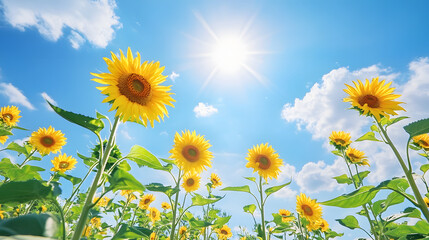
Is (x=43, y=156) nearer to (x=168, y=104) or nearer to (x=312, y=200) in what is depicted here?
(x=168, y=104)

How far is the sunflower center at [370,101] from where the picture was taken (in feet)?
9.11

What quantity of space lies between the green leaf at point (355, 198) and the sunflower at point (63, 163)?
5169 millimetres

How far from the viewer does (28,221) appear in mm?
1070

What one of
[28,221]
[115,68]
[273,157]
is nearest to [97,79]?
[115,68]

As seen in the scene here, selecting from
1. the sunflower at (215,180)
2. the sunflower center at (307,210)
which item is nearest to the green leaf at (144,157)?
the sunflower center at (307,210)

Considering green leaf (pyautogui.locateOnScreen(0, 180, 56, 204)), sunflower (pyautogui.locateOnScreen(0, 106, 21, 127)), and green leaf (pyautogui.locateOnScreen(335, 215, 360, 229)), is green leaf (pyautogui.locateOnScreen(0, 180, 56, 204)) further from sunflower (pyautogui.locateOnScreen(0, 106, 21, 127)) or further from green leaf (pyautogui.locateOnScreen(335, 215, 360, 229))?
sunflower (pyautogui.locateOnScreen(0, 106, 21, 127))

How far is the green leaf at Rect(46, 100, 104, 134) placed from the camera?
1609 mm

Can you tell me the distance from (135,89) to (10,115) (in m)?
6.25

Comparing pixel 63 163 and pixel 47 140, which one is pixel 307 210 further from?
pixel 47 140

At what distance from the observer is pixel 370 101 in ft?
9.29

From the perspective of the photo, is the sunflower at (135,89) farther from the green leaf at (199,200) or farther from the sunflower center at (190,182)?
the sunflower center at (190,182)

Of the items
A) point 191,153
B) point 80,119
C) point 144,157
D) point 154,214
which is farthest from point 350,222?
point 154,214

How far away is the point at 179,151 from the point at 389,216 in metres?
3.06

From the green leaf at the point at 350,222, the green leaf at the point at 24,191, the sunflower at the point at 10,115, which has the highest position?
the sunflower at the point at 10,115
